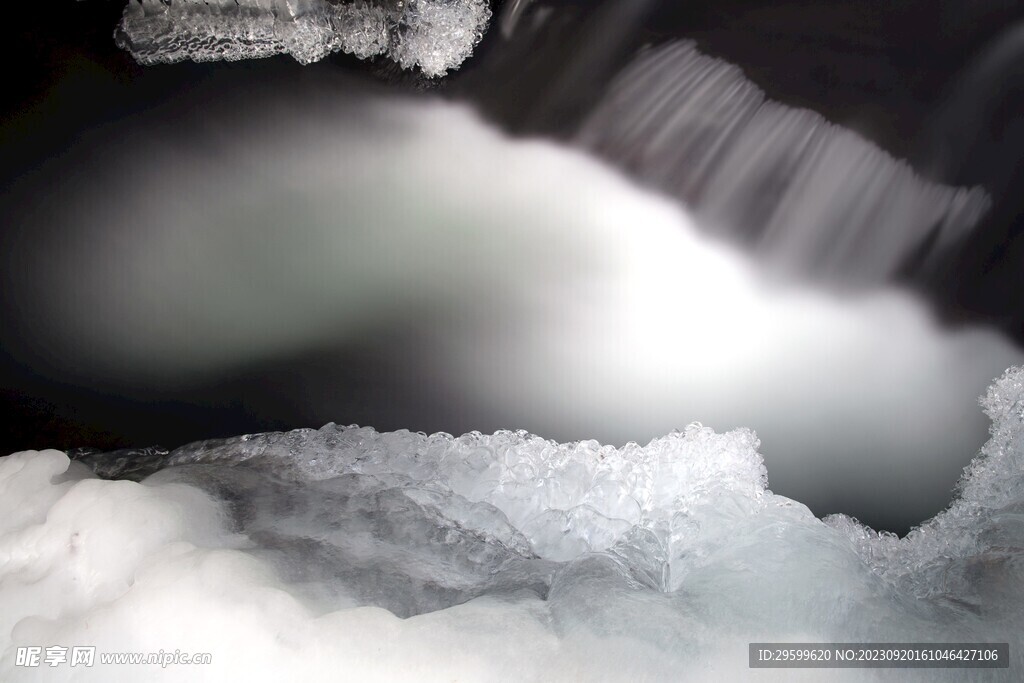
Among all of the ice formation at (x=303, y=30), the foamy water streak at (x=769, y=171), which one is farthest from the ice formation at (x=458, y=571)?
the ice formation at (x=303, y=30)

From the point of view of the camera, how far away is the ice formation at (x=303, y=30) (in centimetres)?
128

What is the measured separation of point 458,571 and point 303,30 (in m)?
1.02

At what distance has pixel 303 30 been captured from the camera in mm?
1288

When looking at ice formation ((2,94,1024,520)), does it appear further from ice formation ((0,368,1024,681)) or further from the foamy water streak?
ice formation ((0,368,1024,681))

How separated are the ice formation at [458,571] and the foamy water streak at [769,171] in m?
0.46

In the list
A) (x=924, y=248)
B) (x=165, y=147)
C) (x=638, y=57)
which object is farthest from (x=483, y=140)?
(x=924, y=248)

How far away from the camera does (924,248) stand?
1225mm

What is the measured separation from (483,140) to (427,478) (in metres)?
0.65

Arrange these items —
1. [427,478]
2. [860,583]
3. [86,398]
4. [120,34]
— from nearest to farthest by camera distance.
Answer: [860,583], [427,478], [86,398], [120,34]

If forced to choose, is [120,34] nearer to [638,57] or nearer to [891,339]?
[638,57]

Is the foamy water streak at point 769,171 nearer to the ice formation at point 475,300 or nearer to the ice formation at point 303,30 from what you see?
the ice formation at point 475,300

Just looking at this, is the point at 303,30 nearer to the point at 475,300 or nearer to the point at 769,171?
the point at 475,300

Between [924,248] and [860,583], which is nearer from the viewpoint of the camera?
[860,583]

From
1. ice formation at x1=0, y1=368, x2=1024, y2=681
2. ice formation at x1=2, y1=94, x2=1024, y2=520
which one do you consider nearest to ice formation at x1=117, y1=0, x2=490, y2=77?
ice formation at x1=2, y1=94, x2=1024, y2=520
